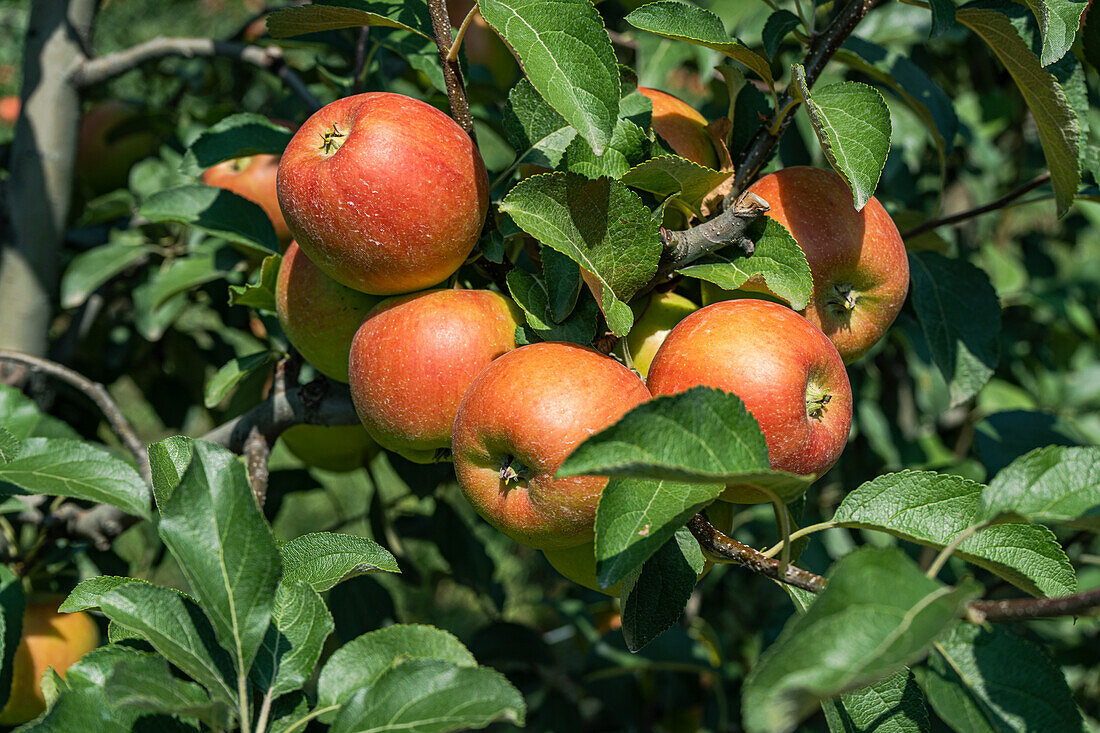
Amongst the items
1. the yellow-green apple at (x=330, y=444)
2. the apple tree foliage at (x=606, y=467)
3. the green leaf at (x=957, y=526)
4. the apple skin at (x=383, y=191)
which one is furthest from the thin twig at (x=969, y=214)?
the yellow-green apple at (x=330, y=444)

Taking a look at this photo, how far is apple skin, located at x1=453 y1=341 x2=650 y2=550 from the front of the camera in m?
0.63

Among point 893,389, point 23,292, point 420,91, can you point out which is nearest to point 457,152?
point 420,91

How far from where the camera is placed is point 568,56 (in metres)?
0.67

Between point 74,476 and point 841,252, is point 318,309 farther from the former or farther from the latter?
point 841,252

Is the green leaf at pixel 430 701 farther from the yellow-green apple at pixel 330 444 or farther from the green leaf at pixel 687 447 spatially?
the yellow-green apple at pixel 330 444

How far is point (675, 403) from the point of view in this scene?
0.53 m

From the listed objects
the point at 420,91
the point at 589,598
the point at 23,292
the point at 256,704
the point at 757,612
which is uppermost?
the point at 420,91

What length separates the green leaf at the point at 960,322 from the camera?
103 cm

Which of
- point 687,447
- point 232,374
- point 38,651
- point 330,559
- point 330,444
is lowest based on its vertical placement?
point 38,651

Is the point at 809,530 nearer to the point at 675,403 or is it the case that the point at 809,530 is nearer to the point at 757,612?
the point at 675,403

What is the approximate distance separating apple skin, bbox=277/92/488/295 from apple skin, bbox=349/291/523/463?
39 millimetres

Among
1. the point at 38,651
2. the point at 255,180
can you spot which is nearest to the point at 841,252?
the point at 255,180

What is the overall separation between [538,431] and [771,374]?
187 millimetres

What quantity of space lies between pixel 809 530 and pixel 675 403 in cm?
21
